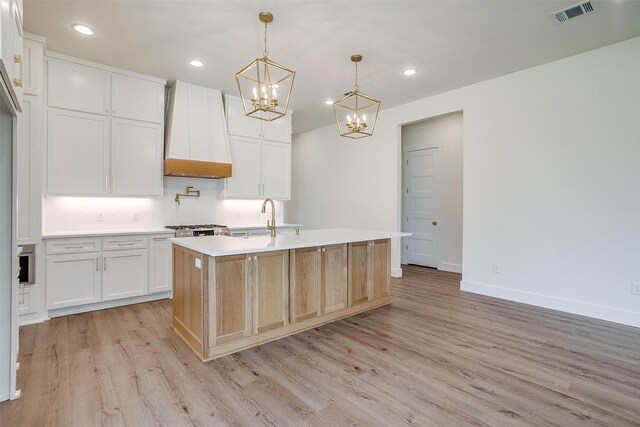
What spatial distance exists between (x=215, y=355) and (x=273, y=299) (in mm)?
650

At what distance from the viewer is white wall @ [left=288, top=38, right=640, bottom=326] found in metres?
3.41

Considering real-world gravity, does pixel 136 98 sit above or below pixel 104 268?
above

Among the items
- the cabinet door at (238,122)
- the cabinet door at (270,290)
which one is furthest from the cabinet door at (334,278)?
the cabinet door at (238,122)

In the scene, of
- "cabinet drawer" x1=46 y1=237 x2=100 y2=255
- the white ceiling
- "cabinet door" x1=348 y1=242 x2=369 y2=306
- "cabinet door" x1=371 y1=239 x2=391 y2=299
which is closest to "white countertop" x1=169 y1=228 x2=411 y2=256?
"cabinet door" x1=348 y1=242 x2=369 y2=306

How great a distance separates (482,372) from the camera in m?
2.42

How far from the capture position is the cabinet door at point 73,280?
349 cm

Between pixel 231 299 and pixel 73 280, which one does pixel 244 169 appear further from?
pixel 231 299

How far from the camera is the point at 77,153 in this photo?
3803 millimetres

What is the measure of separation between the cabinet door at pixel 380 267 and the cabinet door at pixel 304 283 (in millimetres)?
885

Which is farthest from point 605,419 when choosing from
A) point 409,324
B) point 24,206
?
point 24,206

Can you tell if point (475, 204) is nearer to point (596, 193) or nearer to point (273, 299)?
point (596, 193)

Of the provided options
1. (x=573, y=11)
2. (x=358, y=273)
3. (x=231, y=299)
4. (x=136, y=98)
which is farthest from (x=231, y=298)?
(x=573, y=11)

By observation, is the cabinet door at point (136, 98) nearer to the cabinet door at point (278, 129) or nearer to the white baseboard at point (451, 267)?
the cabinet door at point (278, 129)

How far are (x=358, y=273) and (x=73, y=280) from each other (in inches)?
125
